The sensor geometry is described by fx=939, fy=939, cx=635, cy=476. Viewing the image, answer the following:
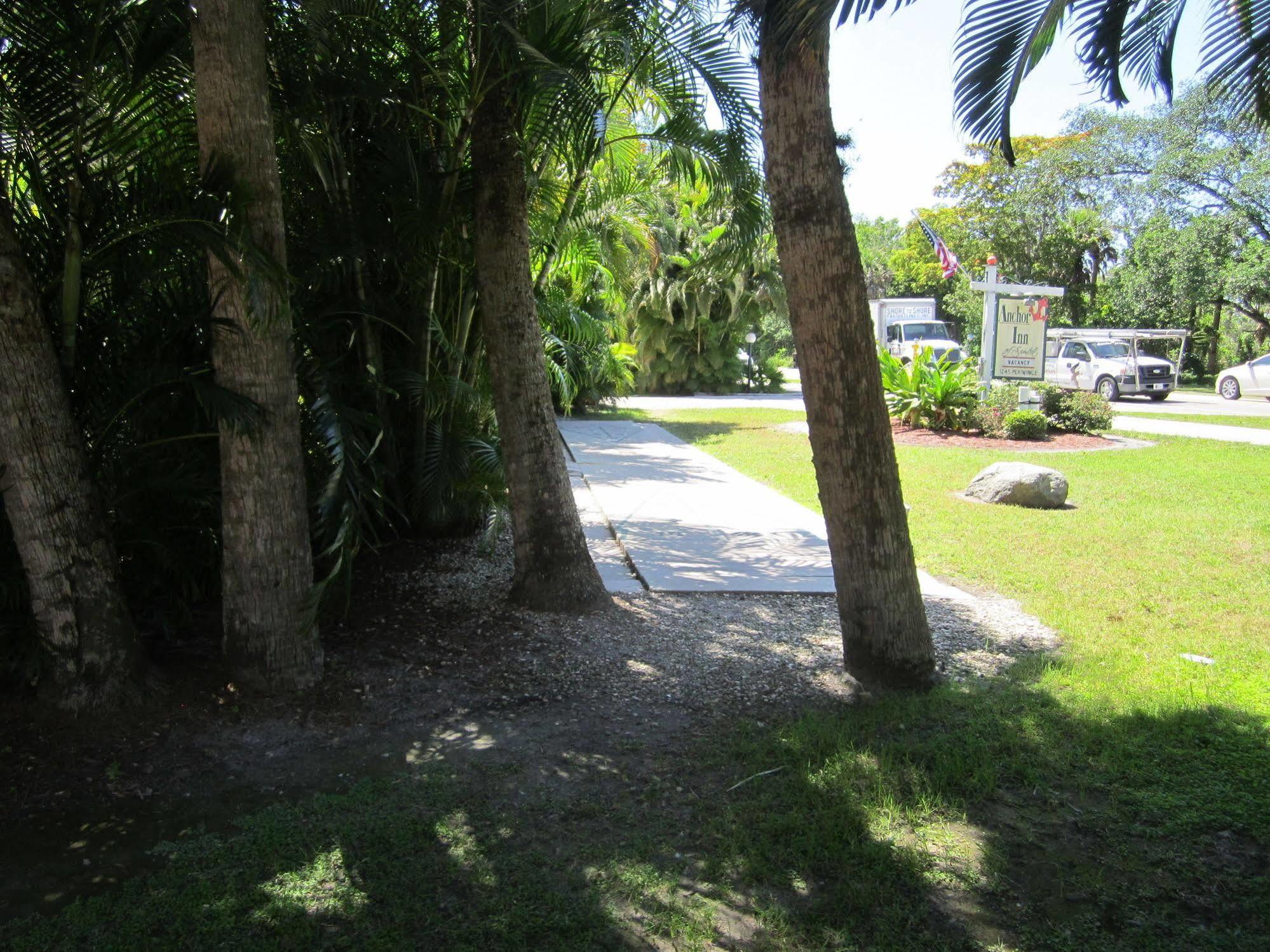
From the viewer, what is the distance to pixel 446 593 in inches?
232

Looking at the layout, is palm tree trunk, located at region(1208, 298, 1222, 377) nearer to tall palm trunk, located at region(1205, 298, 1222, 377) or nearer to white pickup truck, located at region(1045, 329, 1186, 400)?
tall palm trunk, located at region(1205, 298, 1222, 377)

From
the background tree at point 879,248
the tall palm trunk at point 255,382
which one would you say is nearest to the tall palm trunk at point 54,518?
the tall palm trunk at point 255,382

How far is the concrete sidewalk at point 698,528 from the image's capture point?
22.3 feet

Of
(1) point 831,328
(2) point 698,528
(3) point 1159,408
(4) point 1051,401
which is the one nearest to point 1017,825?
(1) point 831,328

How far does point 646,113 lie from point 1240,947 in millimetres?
6437

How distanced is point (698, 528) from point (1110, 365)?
70.6 ft

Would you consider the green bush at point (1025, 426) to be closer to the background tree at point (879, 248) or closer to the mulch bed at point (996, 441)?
the mulch bed at point (996, 441)

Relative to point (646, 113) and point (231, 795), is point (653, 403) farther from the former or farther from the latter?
point (231, 795)

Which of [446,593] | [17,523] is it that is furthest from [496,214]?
[17,523]

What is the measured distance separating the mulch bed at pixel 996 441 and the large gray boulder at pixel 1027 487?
13.9 feet

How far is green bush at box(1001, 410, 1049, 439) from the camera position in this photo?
580 inches

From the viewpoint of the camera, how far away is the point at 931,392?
51.0ft

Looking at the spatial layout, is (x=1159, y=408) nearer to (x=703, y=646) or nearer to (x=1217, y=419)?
(x=1217, y=419)

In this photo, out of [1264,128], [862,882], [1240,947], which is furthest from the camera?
[1264,128]
